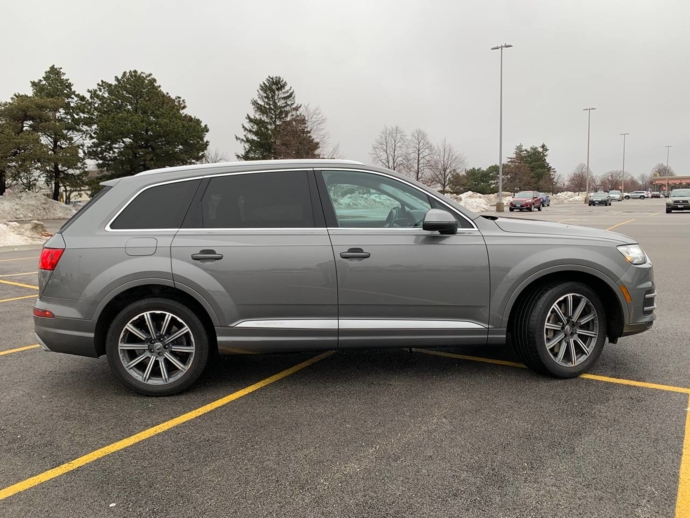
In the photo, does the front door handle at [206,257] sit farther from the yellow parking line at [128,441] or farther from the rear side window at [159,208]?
the yellow parking line at [128,441]

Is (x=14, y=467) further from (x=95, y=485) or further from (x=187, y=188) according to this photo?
(x=187, y=188)

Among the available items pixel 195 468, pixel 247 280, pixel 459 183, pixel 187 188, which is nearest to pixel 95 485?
pixel 195 468

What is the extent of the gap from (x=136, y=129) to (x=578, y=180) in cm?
10052

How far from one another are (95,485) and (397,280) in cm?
230

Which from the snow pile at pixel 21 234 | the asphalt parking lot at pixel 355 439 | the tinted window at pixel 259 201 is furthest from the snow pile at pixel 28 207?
the tinted window at pixel 259 201

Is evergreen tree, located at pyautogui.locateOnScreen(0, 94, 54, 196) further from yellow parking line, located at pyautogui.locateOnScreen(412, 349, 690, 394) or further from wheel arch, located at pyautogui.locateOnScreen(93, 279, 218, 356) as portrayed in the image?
yellow parking line, located at pyautogui.locateOnScreen(412, 349, 690, 394)

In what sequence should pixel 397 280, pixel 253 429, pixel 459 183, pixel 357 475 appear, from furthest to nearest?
pixel 459 183 < pixel 397 280 < pixel 253 429 < pixel 357 475

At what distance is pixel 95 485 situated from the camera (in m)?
2.65

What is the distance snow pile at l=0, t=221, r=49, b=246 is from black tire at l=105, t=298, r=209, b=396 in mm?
16695

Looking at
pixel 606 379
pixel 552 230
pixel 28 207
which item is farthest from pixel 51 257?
pixel 28 207

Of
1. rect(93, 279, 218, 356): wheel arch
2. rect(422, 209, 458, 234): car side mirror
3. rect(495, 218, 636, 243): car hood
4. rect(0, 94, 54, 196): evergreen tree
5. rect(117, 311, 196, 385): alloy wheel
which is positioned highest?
rect(0, 94, 54, 196): evergreen tree

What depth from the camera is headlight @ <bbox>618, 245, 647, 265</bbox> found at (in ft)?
13.0

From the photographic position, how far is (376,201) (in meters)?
4.02

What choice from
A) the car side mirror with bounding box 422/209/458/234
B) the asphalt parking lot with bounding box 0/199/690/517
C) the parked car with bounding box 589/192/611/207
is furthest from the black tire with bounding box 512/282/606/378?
the parked car with bounding box 589/192/611/207
